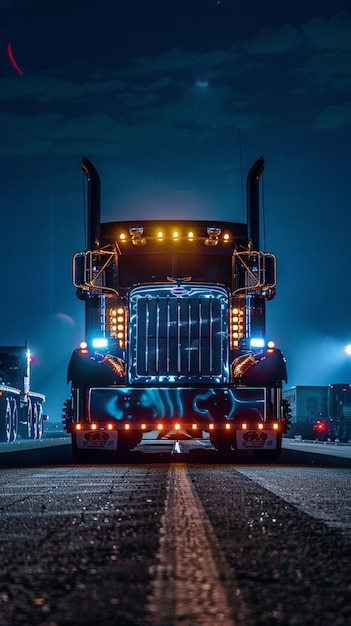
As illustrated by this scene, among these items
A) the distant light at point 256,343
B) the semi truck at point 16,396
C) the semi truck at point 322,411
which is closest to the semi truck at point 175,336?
the distant light at point 256,343

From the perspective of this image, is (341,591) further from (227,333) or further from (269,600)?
(227,333)

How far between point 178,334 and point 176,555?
1278 centimetres

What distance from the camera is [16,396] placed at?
136ft

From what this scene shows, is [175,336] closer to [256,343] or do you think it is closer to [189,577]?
[256,343]

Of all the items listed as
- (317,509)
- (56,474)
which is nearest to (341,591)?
(317,509)

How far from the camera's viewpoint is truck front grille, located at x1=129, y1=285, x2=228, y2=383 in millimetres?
18031

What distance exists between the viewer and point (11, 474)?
46.3 feet

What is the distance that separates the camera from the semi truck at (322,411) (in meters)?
51.4

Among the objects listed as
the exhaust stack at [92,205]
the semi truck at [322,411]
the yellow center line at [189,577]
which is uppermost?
the exhaust stack at [92,205]

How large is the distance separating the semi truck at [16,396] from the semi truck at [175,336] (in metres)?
19.9

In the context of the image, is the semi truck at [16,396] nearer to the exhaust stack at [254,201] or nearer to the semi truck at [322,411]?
the semi truck at [322,411]

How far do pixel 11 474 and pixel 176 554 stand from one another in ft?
29.2

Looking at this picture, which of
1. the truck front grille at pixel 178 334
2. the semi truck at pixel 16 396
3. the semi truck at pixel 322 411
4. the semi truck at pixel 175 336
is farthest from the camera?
the semi truck at pixel 322 411

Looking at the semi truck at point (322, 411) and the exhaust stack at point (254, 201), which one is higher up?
the exhaust stack at point (254, 201)
